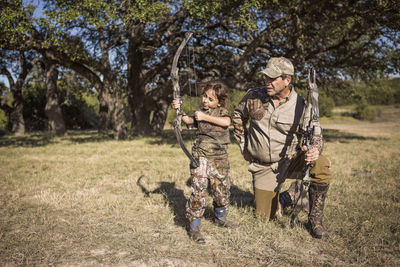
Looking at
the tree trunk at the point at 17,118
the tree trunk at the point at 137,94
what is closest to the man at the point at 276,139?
the tree trunk at the point at 137,94

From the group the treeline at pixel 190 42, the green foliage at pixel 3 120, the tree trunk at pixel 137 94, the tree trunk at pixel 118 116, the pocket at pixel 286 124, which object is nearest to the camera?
the pocket at pixel 286 124

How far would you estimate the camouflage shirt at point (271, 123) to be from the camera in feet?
12.5

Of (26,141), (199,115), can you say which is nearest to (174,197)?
(199,115)

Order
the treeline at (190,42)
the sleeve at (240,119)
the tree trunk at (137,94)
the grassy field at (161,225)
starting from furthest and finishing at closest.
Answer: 1. the tree trunk at (137,94)
2. the treeline at (190,42)
3. the sleeve at (240,119)
4. the grassy field at (161,225)

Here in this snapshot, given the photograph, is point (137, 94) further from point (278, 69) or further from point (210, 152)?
point (278, 69)

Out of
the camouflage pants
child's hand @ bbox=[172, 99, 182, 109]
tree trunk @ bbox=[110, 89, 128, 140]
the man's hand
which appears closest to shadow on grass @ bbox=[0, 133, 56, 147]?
tree trunk @ bbox=[110, 89, 128, 140]

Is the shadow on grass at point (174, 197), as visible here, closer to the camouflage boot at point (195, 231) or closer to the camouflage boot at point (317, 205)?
the camouflage boot at point (195, 231)

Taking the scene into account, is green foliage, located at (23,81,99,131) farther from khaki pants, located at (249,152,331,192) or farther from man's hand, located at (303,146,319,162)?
man's hand, located at (303,146,319,162)

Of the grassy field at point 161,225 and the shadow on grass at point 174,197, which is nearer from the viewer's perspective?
the grassy field at point 161,225

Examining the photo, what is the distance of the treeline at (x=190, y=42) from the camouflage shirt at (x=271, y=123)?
6.53 metres

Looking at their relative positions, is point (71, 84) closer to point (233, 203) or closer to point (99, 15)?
point (99, 15)

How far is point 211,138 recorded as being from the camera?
3.66 m

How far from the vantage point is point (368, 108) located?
35.5 meters

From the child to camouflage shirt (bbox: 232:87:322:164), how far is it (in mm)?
442
